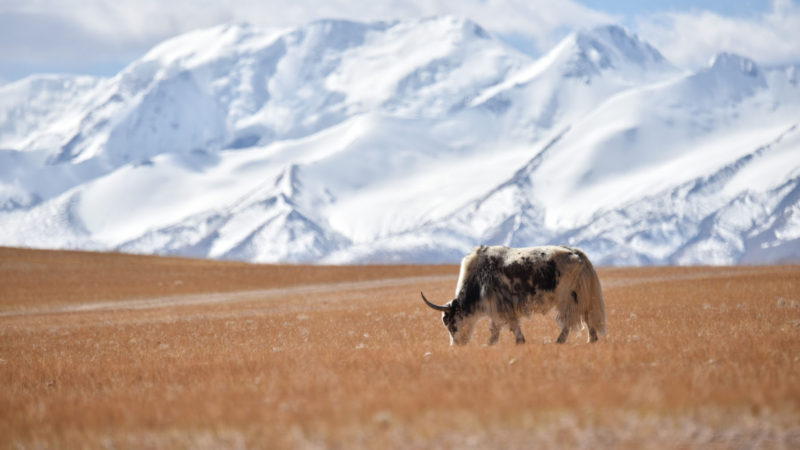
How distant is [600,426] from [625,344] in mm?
7182

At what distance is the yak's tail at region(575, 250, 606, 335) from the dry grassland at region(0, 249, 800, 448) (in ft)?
1.73

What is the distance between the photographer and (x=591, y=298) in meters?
17.2

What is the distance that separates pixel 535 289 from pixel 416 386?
6574mm

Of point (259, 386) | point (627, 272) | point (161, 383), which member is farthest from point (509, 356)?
point (627, 272)

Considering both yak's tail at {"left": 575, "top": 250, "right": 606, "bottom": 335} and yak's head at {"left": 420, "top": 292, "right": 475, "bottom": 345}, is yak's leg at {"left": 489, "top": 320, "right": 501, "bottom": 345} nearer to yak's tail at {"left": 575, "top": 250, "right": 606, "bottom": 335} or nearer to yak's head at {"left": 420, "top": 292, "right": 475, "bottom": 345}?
yak's head at {"left": 420, "top": 292, "right": 475, "bottom": 345}

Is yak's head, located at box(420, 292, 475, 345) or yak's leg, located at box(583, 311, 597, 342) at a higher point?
yak's leg, located at box(583, 311, 597, 342)

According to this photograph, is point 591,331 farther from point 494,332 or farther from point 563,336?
point 494,332

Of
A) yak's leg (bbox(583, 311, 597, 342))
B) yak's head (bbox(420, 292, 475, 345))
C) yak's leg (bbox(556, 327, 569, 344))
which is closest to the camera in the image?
yak's leg (bbox(556, 327, 569, 344))

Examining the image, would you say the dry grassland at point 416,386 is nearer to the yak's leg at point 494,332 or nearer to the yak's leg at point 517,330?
the yak's leg at point 517,330

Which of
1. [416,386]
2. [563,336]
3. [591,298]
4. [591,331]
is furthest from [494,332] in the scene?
[416,386]

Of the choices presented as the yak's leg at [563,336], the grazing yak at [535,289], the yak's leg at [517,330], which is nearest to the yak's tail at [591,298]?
the grazing yak at [535,289]

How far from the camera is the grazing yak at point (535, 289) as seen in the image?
1712cm

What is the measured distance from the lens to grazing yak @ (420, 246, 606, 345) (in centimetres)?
1712

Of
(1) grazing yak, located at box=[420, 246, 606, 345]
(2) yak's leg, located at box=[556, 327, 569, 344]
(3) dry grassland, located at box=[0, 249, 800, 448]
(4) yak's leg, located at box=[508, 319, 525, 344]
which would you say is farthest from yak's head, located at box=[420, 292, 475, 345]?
(2) yak's leg, located at box=[556, 327, 569, 344]
